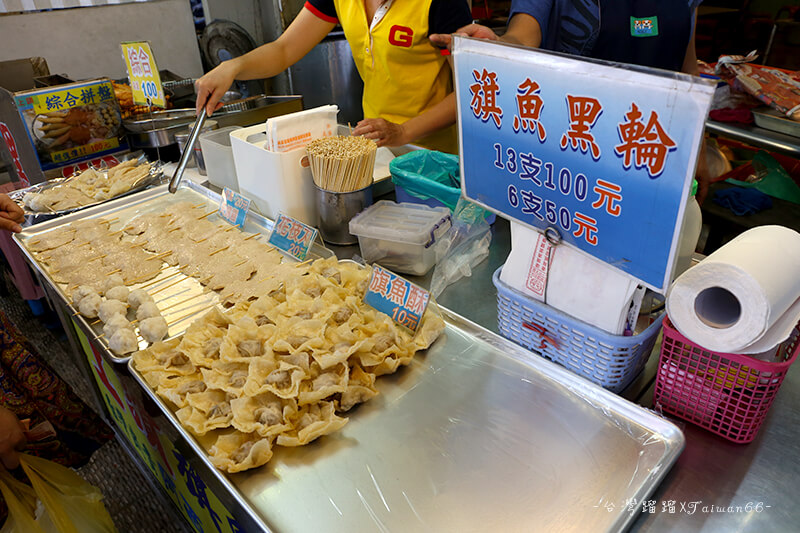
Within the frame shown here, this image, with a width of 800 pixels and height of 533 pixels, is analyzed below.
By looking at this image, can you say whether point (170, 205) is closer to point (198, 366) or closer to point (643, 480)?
point (198, 366)

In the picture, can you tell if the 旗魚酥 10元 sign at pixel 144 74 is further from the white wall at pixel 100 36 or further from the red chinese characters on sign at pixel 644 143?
the white wall at pixel 100 36

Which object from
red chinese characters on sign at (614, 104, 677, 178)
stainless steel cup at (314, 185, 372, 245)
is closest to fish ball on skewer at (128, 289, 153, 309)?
stainless steel cup at (314, 185, 372, 245)

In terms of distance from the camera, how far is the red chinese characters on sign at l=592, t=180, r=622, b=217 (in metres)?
1.06

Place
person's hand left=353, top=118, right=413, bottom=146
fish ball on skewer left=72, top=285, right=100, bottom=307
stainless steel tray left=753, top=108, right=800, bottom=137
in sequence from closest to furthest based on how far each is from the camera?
fish ball on skewer left=72, top=285, right=100, bottom=307, person's hand left=353, top=118, right=413, bottom=146, stainless steel tray left=753, top=108, right=800, bottom=137

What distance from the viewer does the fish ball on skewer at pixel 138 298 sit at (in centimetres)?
183

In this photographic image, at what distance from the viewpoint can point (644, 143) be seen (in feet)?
3.18

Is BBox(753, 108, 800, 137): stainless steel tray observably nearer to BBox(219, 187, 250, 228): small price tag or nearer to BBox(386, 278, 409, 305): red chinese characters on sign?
BBox(386, 278, 409, 305): red chinese characters on sign

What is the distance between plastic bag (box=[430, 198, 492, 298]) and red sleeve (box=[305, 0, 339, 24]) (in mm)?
1812

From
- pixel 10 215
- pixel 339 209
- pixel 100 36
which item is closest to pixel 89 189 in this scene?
pixel 10 215

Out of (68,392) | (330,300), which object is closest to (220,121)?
(68,392)

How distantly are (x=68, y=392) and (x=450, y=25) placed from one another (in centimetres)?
238

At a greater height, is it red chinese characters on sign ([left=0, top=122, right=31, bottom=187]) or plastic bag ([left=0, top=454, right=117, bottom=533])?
red chinese characters on sign ([left=0, top=122, right=31, bottom=187])

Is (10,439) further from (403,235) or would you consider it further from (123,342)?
(403,235)

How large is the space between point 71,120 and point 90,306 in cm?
201
